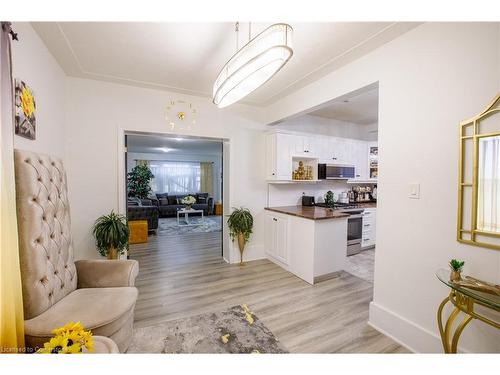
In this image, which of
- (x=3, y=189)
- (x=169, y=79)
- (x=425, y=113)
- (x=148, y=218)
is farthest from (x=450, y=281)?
(x=148, y=218)

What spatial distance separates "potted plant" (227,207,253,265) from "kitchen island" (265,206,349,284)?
20.5 inches

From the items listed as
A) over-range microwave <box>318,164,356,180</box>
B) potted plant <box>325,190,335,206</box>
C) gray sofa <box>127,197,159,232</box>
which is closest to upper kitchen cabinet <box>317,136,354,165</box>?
over-range microwave <box>318,164,356,180</box>

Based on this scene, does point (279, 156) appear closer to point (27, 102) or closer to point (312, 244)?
point (312, 244)

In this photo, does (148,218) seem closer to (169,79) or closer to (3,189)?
(169,79)

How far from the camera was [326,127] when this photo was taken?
4.44m

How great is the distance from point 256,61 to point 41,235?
1.77 meters

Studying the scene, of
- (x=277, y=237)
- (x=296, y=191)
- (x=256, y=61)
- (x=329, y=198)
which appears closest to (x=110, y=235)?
(x=277, y=237)

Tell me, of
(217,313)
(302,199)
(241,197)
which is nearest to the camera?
(217,313)

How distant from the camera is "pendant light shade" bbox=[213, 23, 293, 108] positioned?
120 centimetres

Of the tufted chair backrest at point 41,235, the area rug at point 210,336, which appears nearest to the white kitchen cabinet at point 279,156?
the area rug at point 210,336

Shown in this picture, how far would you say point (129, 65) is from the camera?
7.79ft

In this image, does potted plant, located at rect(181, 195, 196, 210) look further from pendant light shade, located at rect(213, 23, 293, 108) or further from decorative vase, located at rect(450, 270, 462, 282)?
decorative vase, located at rect(450, 270, 462, 282)
